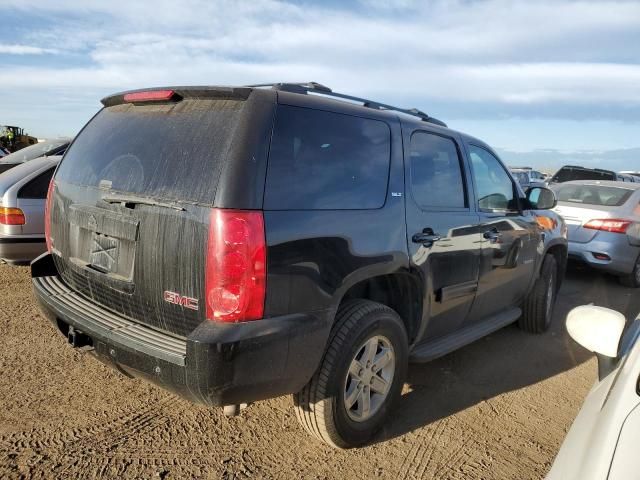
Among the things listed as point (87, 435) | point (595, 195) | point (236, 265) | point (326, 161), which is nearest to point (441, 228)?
point (326, 161)

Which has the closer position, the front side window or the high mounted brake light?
the high mounted brake light

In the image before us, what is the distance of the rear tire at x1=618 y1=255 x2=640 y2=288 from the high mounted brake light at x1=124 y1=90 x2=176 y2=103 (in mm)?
7049

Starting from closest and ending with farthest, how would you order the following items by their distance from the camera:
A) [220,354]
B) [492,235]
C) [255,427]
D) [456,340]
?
[220,354] < [255,427] < [456,340] < [492,235]

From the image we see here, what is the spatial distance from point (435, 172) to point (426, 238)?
0.56m

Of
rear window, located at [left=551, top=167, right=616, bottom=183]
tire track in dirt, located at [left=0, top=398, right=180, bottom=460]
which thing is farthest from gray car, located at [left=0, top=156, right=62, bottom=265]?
rear window, located at [left=551, top=167, right=616, bottom=183]

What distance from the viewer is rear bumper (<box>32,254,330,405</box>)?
7.27 feet

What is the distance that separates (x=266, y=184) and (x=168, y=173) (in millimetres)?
530

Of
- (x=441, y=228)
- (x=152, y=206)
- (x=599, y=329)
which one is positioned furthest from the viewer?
(x=441, y=228)

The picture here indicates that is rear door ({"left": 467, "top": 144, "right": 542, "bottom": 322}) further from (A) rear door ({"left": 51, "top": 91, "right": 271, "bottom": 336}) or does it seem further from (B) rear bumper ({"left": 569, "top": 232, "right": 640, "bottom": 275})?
(B) rear bumper ({"left": 569, "top": 232, "right": 640, "bottom": 275})

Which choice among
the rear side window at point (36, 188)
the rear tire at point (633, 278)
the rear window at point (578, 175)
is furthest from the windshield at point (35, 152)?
the rear window at point (578, 175)

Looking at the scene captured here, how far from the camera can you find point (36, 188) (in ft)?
18.2

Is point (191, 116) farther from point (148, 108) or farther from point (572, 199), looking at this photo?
point (572, 199)

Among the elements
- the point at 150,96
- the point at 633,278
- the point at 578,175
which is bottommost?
the point at 633,278

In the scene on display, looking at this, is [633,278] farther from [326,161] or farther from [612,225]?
[326,161]
